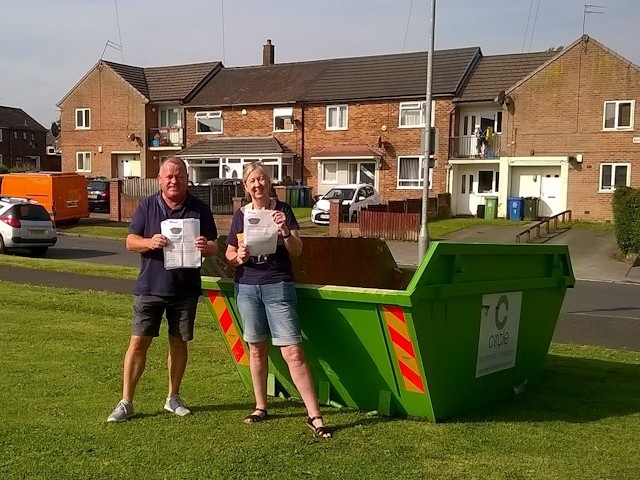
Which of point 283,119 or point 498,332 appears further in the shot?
point 283,119

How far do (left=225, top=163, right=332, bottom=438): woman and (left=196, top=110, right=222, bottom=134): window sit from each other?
3964 centimetres

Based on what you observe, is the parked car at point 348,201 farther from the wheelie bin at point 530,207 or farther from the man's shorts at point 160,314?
the man's shorts at point 160,314

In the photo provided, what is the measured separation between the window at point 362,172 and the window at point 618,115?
11.6 metres

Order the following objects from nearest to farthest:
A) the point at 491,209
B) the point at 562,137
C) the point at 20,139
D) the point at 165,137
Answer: the point at 562,137 → the point at 491,209 → the point at 165,137 → the point at 20,139

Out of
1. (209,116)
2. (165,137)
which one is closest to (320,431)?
(209,116)

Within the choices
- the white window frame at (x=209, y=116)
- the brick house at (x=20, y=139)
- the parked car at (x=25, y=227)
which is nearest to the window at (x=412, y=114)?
the white window frame at (x=209, y=116)

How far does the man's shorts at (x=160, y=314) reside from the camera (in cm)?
509

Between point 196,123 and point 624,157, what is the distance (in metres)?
24.6

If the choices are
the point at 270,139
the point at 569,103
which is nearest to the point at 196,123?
the point at 270,139

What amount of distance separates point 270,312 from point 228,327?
2.80 feet

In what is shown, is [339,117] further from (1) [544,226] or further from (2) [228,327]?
(2) [228,327]

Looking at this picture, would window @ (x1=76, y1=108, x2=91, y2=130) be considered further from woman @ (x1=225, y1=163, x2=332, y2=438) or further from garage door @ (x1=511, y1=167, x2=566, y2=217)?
woman @ (x1=225, y1=163, x2=332, y2=438)

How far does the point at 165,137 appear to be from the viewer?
46.2 metres

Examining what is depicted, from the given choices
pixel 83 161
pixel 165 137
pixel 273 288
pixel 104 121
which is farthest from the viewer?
pixel 83 161
